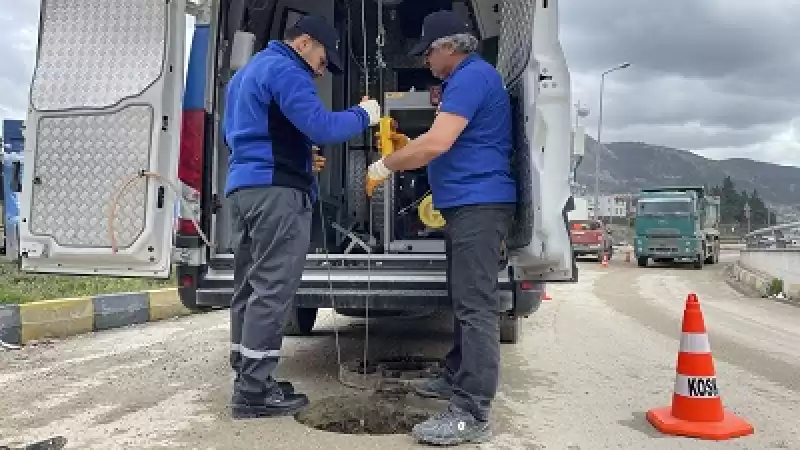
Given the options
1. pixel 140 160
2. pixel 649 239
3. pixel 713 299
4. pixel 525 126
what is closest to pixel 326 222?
pixel 140 160

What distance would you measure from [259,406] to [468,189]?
1.61m

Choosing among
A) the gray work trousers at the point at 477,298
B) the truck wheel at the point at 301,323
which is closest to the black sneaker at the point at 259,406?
the gray work trousers at the point at 477,298

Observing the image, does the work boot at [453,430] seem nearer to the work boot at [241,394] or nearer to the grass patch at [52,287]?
the work boot at [241,394]

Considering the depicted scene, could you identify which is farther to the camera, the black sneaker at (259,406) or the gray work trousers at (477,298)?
the black sneaker at (259,406)

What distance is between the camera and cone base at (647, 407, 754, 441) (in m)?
3.72

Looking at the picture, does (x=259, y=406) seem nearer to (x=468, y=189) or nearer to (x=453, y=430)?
(x=453, y=430)

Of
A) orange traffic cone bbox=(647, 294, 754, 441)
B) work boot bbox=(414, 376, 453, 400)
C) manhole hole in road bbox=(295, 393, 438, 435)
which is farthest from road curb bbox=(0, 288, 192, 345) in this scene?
orange traffic cone bbox=(647, 294, 754, 441)

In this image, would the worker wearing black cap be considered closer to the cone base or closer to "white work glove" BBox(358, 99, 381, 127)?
"white work glove" BBox(358, 99, 381, 127)

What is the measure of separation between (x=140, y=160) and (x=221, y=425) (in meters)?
1.60

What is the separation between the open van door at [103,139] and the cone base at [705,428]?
2915mm

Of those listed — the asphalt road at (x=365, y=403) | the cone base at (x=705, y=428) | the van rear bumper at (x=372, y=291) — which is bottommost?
the asphalt road at (x=365, y=403)

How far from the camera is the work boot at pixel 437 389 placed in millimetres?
4355

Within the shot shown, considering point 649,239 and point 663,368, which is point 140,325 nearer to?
point 663,368

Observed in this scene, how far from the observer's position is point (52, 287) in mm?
9000
